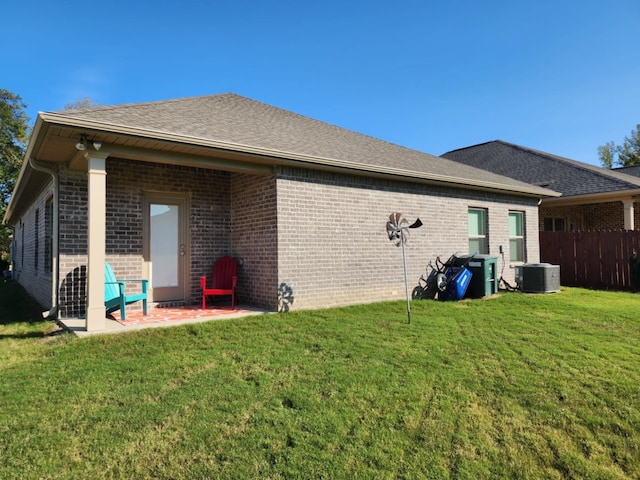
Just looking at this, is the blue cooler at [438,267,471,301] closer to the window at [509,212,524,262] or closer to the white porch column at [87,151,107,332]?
the window at [509,212,524,262]

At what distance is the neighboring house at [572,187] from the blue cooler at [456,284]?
7.21m

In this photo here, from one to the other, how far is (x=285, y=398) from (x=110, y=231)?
5236 mm

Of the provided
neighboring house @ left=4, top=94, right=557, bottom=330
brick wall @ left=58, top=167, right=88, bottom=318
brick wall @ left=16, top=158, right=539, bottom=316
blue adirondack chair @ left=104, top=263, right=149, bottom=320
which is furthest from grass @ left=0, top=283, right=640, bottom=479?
neighboring house @ left=4, top=94, right=557, bottom=330

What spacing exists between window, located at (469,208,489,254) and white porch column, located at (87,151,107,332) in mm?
8760

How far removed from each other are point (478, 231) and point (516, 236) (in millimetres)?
1795

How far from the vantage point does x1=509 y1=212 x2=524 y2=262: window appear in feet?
39.0

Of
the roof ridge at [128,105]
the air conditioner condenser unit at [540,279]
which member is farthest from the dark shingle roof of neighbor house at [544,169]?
the roof ridge at [128,105]

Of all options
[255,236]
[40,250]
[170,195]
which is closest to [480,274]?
[255,236]

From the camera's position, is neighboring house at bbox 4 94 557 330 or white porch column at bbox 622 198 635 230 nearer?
neighboring house at bbox 4 94 557 330

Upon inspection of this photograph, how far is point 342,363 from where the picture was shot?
14.3 ft

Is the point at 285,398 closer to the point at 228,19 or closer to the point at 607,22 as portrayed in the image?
the point at 228,19

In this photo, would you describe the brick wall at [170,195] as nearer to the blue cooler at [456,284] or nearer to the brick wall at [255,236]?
the brick wall at [255,236]

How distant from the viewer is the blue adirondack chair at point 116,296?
615cm

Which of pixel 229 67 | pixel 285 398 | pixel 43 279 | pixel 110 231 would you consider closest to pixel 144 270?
pixel 110 231
